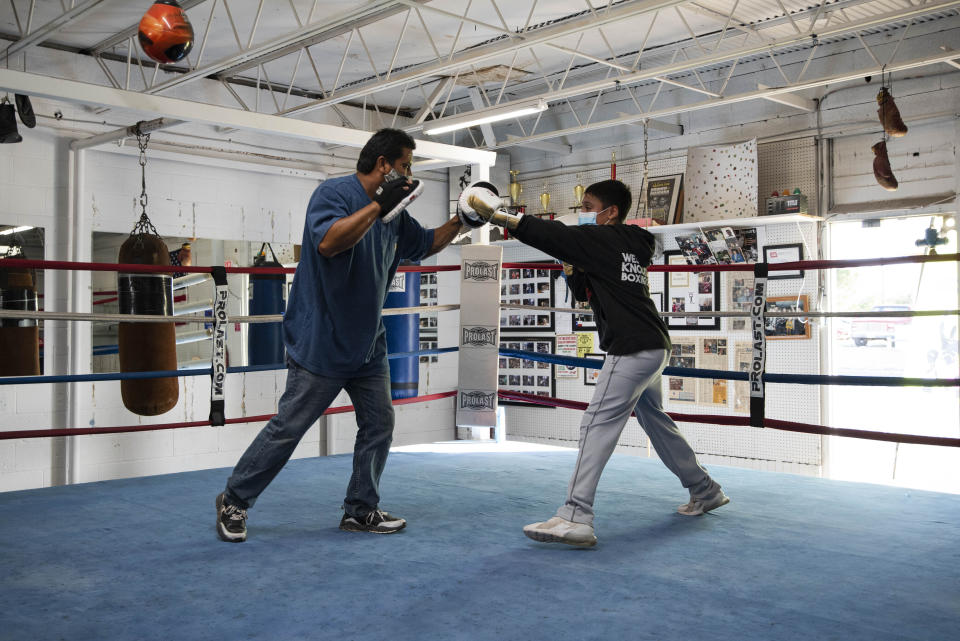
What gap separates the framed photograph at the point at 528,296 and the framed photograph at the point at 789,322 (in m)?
2.25

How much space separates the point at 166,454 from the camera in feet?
22.0

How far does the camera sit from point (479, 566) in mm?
2193

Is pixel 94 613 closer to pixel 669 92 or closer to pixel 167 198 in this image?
pixel 167 198

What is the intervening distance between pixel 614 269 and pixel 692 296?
478cm

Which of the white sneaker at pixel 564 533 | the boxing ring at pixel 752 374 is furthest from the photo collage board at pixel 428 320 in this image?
the white sneaker at pixel 564 533

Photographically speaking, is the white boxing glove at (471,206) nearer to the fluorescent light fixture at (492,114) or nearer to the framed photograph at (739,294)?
the fluorescent light fixture at (492,114)

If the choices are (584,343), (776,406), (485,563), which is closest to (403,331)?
(485,563)

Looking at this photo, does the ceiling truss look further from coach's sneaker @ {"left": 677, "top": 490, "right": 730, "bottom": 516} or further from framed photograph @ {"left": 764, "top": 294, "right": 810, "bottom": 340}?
coach's sneaker @ {"left": 677, "top": 490, "right": 730, "bottom": 516}

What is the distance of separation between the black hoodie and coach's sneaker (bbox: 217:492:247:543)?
1.19 meters

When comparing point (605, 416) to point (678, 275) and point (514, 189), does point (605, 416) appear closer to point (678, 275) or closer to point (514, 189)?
point (678, 275)

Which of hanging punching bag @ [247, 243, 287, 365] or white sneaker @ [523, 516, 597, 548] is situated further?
hanging punching bag @ [247, 243, 287, 365]

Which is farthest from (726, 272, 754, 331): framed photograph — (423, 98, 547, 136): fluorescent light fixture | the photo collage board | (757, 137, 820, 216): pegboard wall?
the photo collage board

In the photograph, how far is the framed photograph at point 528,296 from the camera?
821 cm

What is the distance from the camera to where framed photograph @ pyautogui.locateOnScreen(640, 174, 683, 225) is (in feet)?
23.0
